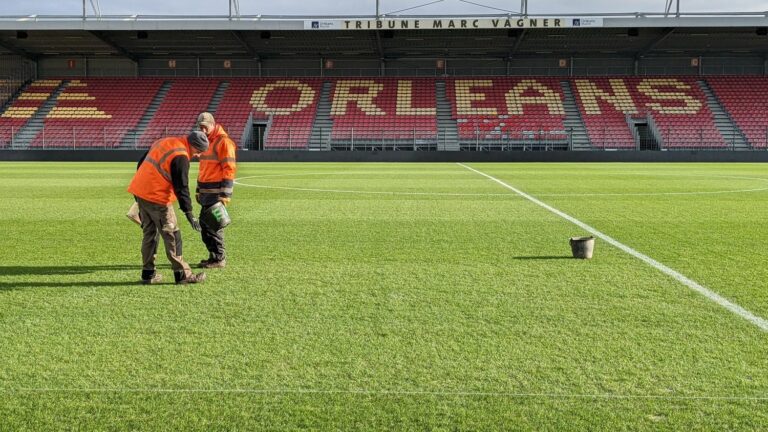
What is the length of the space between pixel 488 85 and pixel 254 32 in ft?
51.7

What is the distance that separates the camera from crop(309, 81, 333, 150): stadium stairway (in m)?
39.9

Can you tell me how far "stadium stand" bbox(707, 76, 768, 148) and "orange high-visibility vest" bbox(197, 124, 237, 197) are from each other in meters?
39.2

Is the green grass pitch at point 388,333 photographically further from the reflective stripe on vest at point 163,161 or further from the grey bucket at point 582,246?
the reflective stripe on vest at point 163,161

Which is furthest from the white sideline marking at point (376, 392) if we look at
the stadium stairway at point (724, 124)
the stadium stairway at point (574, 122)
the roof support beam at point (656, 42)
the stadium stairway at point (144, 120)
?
the roof support beam at point (656, 42)

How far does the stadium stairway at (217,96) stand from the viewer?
45.9 metres

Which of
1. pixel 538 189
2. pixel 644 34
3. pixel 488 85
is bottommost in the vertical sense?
pixel 538 189

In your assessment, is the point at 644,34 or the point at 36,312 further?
the point at 644,34

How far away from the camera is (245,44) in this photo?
4656 cm

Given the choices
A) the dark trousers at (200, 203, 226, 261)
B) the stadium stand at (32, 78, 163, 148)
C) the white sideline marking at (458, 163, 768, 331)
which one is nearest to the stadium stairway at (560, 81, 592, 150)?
the stadium stand at (32, 78, 163, 148)

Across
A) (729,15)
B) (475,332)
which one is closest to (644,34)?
(729,15)

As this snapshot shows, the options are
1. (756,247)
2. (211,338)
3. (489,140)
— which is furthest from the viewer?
(489,140)

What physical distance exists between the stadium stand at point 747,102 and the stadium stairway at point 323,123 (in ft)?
78.6

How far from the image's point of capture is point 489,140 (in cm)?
3959

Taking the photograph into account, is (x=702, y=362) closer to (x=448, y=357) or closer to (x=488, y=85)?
(x=448, y=357)
